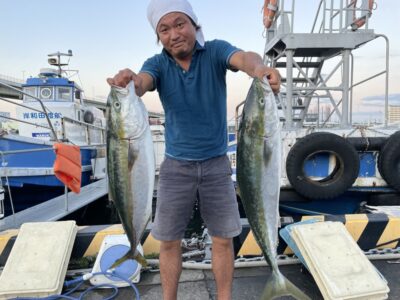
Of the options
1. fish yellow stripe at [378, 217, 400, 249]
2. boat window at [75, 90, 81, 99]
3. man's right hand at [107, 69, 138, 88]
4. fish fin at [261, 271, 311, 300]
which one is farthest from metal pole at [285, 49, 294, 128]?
boat window at [75, 90, 81, 99]

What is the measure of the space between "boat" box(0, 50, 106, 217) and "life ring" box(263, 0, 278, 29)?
4.80 m

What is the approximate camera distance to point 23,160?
8.13 metres

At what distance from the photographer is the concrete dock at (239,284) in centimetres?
303

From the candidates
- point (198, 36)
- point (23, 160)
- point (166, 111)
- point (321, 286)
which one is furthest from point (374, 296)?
point (23, 160)

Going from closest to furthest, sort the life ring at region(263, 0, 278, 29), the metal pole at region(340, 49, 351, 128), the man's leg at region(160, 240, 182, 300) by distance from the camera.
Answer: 1. the man's leg at region(160, 240, 182, 300)
2. the metal pole at region(340, 49, 351, 128)
3. the life ring at region(263, 0, 278, 29)

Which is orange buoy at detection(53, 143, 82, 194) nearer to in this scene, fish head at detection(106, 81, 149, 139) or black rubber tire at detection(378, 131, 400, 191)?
fish head at detection(106, 81, 149, 139)

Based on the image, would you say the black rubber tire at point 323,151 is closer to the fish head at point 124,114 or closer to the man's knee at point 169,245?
the man's knee at point 169,245

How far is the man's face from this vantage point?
2164 mm

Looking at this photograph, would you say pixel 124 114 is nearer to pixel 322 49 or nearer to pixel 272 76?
pixel 272 76

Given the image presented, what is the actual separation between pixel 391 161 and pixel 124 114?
5.15m

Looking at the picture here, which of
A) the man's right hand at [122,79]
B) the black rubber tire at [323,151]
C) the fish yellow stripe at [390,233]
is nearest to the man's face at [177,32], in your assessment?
the man's right hand at [122,79]

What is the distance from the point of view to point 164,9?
2158mm

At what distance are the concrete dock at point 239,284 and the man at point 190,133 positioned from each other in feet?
1.78

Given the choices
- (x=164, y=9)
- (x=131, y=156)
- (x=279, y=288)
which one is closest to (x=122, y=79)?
(x=131, y=156)
